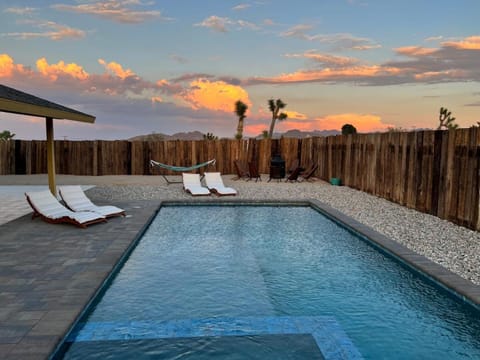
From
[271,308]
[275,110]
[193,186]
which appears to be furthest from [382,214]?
[275,110]

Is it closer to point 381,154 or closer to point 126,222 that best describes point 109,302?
point 126,222

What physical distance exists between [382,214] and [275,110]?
40.5m

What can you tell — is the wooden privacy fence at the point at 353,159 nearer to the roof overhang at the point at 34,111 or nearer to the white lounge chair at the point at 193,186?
the white lounge chair at the point at 193,186

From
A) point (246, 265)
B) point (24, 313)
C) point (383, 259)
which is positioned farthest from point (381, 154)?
point (24, 313)

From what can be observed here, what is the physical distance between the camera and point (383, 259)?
6117 millimetres

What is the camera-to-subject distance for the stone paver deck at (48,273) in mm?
3383

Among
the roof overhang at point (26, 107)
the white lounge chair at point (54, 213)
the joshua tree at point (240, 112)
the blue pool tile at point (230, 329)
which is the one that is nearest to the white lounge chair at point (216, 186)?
the roof overhang at point (26, 107)

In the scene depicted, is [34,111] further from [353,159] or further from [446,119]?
[446,119]

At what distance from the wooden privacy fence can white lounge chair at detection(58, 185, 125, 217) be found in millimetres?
6069

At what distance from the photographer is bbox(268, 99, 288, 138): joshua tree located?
158ft

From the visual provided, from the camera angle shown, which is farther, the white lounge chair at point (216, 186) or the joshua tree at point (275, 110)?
the joshua tree at point (275, 110)

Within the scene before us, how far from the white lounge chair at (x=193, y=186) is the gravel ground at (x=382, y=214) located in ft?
0.60

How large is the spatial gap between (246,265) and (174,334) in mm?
2213

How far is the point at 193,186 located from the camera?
41.7ft
